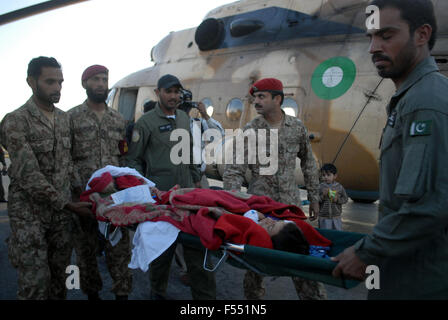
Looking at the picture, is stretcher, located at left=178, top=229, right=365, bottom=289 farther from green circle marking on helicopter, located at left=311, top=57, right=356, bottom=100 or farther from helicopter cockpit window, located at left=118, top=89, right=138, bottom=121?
helicopter cockpit window, located at left=118, top=89, right=138, bottom=121

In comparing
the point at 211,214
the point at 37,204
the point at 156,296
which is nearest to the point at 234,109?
the point at 156,296

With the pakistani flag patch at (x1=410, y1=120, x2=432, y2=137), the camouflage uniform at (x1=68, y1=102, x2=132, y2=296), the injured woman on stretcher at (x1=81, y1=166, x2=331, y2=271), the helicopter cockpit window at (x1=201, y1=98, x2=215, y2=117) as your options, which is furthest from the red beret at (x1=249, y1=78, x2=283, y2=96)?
the helicopter cockpit window at (x1=201, y1=98, x2=215, y2=117)

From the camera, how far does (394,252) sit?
1.39 m

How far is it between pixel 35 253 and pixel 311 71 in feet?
15.6

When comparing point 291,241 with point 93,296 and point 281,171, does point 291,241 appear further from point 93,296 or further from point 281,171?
point 93,296

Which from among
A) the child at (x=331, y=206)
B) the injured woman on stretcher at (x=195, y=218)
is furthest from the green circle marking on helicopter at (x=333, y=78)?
the injured woman on stretcher at (x=195, y=218)

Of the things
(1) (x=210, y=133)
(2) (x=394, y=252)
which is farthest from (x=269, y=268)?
(1) (x=210, y=133)

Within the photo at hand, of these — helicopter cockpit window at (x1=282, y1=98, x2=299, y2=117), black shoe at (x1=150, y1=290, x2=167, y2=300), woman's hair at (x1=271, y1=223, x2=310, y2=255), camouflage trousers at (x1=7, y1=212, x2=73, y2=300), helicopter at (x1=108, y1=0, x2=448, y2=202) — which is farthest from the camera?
helicopter cockpit window at (x1=282, y1=98, x2=299, y2=117)

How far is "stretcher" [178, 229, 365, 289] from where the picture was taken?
1649mm

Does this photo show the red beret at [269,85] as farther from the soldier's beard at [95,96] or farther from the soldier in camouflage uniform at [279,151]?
the soldier's beard at [95,96]

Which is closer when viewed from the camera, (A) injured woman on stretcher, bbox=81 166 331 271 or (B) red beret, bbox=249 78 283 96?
(A) injured woman on stretcher, bbox=81 166 331 271

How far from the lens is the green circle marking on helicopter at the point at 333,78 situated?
5422 mm

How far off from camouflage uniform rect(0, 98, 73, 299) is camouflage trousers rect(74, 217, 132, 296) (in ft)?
1.13
